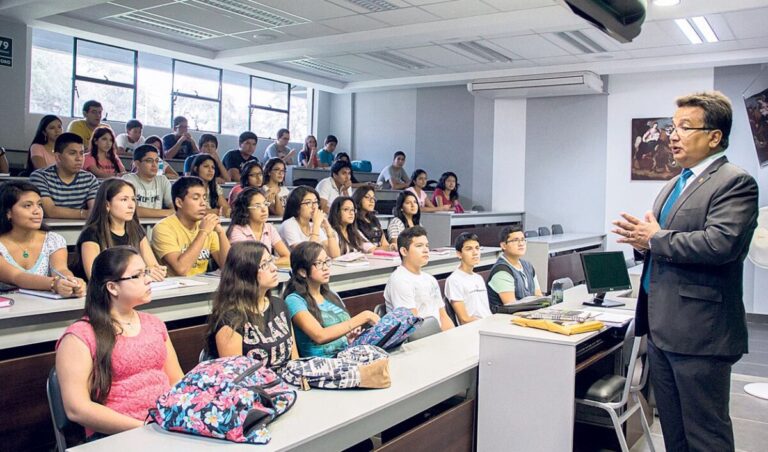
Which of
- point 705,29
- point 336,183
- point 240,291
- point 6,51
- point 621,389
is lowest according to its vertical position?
point 621,389

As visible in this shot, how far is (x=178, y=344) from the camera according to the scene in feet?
9.94

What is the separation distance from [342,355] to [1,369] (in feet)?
4.24

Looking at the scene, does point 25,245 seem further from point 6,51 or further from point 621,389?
point 6,51

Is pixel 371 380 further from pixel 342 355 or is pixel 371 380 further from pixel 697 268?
pixel 697 268

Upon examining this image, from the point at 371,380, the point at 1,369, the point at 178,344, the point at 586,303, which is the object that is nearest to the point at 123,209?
the point at 178,344

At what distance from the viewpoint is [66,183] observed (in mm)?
4496

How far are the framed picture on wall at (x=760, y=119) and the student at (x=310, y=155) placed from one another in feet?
17.9

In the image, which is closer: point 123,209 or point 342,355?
A: point 342,355

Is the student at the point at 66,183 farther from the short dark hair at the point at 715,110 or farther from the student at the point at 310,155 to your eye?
the student at the point at 310,155

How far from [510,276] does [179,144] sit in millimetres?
5448

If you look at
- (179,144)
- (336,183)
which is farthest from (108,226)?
(179,144)

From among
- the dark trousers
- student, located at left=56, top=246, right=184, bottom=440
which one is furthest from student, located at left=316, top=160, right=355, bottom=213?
the dark trousers

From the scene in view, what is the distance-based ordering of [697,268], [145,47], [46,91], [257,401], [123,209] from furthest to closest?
[46,91], [145,47], [123,209], [697,268], [257,401]

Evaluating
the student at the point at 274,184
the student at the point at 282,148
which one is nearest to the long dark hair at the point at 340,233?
the student at the point at 274,184
